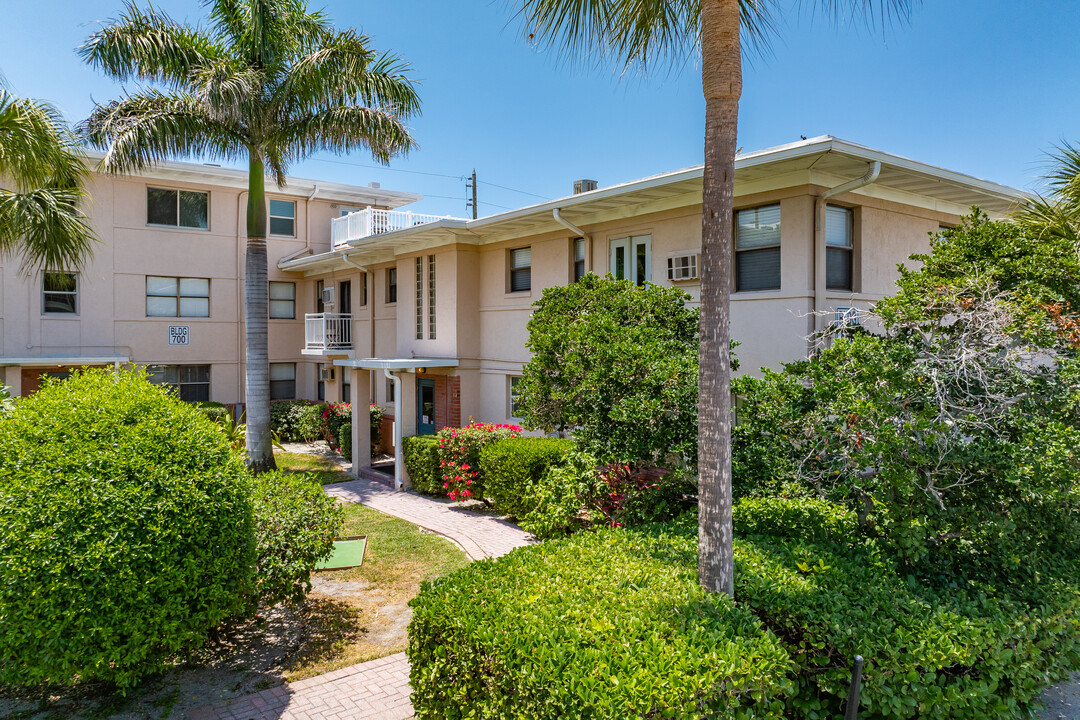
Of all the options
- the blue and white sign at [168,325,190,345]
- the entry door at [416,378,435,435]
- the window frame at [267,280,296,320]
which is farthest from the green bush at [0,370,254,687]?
the window frame at [267,280,296,320]

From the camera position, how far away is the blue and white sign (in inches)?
841

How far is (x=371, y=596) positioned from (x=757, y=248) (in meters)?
7.34

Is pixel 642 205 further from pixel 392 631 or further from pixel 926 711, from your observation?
pixel 926 711

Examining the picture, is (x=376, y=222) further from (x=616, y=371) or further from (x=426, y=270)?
(x=616, y=371)

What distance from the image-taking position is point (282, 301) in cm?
2359

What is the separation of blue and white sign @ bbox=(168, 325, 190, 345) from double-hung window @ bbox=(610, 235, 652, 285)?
15.7 meters

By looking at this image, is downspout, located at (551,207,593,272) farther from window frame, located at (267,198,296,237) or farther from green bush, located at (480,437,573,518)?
window frame, located at (267,198,296,237)

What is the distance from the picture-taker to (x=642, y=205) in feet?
37.9

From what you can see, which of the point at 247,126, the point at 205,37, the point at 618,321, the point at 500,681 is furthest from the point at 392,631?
the point at 205,37

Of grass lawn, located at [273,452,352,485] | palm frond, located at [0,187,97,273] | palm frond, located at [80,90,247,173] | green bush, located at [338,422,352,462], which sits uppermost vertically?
palm frond, located at [80,90,247,173]

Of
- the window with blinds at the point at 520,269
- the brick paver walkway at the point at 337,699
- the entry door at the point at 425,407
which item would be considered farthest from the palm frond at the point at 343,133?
the brick paver walkway at the point at 337,699

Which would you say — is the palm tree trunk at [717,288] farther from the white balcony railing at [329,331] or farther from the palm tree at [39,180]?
the white balcony railing at [329,331]

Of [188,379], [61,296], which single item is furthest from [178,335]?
[61,296]

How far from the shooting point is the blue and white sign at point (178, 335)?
2136 centimetres
